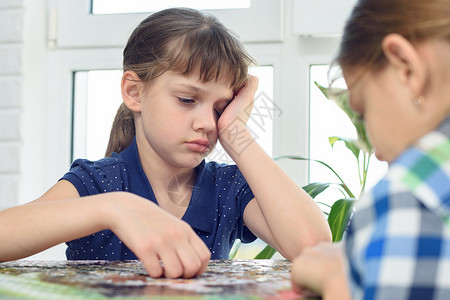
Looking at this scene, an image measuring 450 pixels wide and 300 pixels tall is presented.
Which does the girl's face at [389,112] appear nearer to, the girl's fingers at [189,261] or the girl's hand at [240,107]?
the girl's fingers at [189,261]

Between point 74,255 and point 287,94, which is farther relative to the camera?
point 287,94

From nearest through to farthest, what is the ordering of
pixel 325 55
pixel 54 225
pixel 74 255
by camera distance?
1. pixel 54 225
2. pixel 74 255
3. pixel 325 55

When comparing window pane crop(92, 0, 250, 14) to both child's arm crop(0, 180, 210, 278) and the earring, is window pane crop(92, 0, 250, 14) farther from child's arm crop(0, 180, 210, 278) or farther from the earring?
the earring

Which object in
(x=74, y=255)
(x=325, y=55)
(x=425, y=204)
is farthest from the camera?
(x=325, y=55)

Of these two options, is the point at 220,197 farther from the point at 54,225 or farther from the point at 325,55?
the point at 325,55

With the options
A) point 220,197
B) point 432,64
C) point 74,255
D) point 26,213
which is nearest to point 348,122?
point 220,197

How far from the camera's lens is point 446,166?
44cm

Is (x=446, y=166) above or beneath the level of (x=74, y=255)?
above

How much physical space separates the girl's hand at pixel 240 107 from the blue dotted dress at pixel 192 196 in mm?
139

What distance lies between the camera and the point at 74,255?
3.93ft

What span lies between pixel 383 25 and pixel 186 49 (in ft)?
2.32

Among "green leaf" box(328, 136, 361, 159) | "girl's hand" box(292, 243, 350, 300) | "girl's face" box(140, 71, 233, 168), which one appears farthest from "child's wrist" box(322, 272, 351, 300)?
"green leaf" box(328, 136, 361, 159)

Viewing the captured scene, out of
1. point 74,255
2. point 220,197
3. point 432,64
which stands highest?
point 432,64

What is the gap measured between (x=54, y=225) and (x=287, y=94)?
48.5 inches
